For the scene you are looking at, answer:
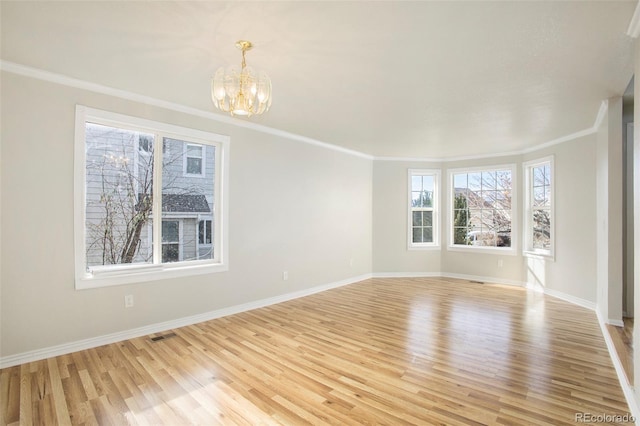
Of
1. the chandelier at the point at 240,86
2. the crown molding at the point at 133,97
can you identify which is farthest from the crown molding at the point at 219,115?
the chandelier at the point at 240,86

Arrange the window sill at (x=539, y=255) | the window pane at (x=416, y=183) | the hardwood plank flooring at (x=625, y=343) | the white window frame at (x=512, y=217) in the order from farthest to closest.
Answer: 1. the window pane at (x=416, y=183)
2. the white window frame at (x=512, y=217)
3. the window sill at (x=539, y=255)
4. the hardwood plank flooring at (x=625, y=343)

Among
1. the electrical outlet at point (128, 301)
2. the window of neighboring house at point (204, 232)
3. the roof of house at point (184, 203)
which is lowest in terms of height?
the electrical outlet at point (128, 301)

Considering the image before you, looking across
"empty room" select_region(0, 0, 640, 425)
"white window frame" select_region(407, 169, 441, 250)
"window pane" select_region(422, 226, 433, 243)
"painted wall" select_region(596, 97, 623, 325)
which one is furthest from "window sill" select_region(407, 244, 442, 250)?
"painted wall" select_region(596, 97, 623, 325)

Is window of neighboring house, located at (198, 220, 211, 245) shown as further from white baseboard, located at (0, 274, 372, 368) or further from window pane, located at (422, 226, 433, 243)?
window pane, located at (422, 226, 433, 243)

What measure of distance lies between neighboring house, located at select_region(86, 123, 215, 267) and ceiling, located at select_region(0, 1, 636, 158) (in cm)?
57

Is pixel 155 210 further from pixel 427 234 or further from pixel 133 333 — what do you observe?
pixel 427 234

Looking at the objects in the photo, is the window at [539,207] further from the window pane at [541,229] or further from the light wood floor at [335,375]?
the light wood floor at [335,375]

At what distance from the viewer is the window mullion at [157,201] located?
365 cm

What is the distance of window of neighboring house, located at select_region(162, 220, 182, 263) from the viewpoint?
3.75 meters

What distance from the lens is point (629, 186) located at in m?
3.93

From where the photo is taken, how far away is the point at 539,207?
5.73 m

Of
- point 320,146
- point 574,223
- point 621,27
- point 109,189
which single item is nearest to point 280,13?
point 621,27

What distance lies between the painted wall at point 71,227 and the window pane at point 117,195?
234 millimetres

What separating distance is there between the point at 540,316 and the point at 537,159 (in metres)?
2.89
